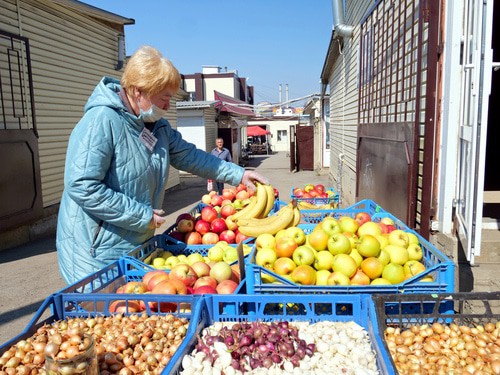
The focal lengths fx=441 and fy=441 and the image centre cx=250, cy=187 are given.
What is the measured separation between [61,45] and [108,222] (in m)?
9.85

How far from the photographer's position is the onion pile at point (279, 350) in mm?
1940

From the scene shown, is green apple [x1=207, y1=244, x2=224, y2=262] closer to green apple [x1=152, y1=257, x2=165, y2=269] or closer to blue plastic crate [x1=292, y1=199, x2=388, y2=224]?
green apple [x1=152, y1=257, x2=165, y2=269]

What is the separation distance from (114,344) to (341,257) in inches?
55.4

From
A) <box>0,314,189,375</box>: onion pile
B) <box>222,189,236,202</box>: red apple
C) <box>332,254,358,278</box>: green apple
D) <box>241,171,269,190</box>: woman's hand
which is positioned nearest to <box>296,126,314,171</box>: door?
<box>222,189,236,202</box>: red apple

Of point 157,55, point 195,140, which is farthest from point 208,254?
point 195,140

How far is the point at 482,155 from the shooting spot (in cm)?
339

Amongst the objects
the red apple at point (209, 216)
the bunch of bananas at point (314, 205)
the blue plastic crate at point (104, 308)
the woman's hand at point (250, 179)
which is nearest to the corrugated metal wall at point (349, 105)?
the bunch of bananas at point (314, 205)

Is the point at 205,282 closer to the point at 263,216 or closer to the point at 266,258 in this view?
Result: the point at 266,258

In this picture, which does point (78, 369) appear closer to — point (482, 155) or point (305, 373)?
point (305, 373)

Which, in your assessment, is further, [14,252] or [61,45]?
[61,45]

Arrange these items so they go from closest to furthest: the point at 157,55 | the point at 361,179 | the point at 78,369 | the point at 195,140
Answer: the point at 78,369
the point at 157,55
the point at 361,179
the point at 195,140

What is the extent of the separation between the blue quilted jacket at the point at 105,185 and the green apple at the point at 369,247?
1.41 m

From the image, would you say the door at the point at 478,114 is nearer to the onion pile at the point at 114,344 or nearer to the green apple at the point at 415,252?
the green apple at the point at 415,252

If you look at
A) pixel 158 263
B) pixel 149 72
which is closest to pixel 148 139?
pixel 149 72
